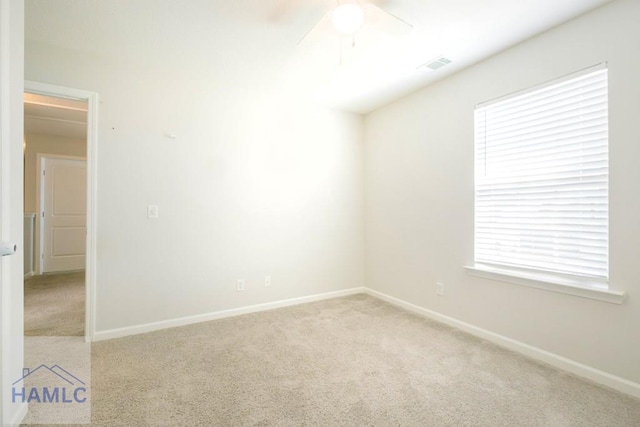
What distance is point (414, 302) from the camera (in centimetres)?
340

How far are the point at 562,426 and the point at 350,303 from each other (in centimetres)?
233

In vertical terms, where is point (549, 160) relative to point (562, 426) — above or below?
above

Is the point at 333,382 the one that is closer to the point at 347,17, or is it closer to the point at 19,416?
the point at 19,416

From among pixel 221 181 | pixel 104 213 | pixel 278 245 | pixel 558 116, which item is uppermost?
pixel 558 116

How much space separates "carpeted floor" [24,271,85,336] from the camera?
2857 mm

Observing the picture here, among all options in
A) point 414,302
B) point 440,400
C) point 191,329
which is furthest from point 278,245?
point 440,400

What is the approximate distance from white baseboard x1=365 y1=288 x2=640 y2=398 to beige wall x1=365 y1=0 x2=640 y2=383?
0.13 feet

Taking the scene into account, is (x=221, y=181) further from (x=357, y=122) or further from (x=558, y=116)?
(x=558, y=116)

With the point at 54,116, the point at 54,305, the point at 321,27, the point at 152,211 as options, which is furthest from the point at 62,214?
the point at 321,27

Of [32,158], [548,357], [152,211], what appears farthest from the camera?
[32,158]

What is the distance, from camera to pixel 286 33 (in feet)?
7.48

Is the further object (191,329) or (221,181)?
(221,181)

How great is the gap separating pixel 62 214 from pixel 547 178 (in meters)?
7.33

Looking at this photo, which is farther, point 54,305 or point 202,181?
point 54,305
